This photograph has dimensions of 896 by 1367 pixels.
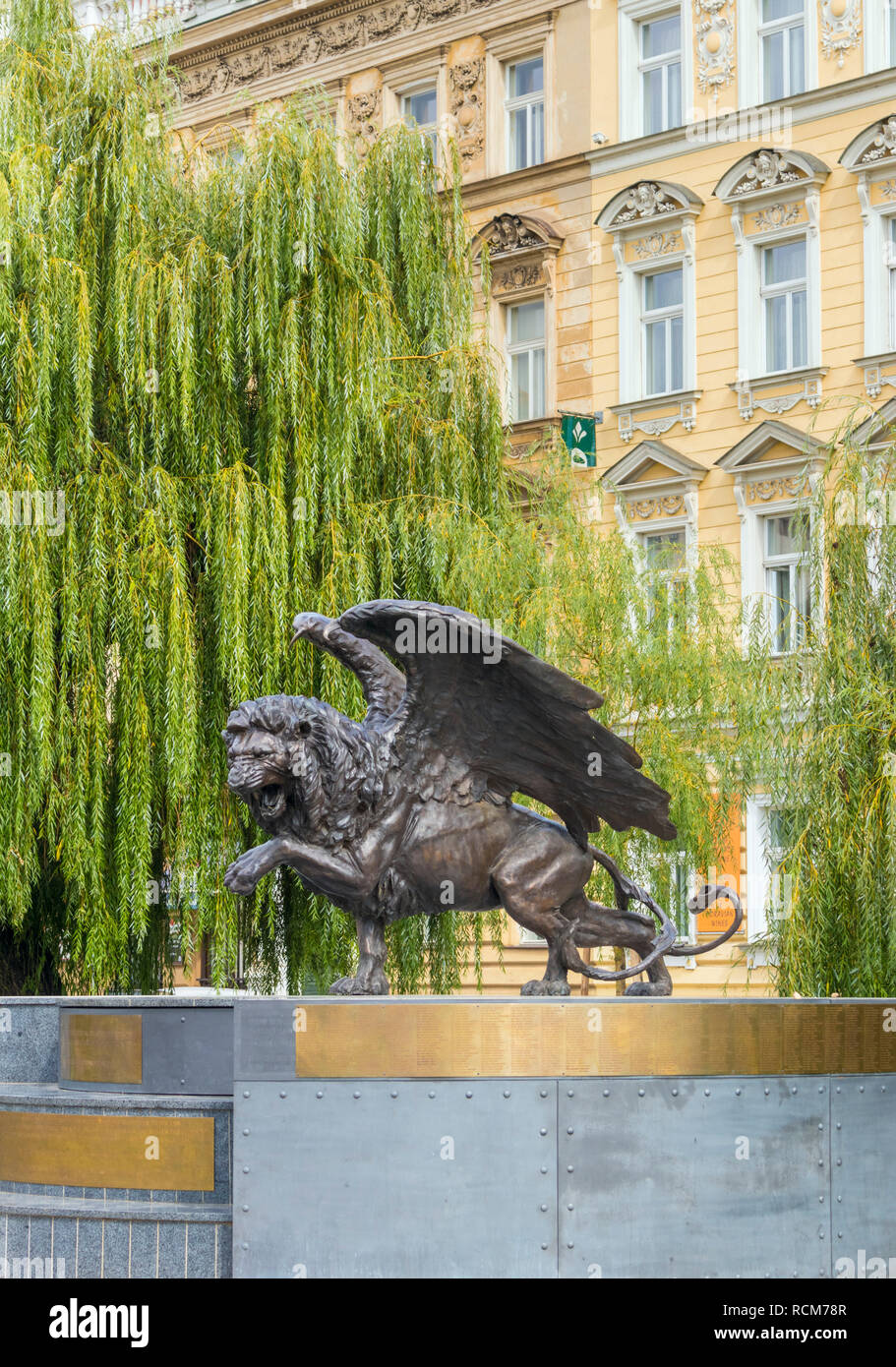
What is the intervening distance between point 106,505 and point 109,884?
2626 mm

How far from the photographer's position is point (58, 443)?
42.3ft

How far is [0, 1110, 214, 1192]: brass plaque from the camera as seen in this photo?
7738 mm

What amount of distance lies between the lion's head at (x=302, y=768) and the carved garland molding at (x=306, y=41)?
20416mm

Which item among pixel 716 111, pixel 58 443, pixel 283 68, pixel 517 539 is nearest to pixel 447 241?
pixel 517 539

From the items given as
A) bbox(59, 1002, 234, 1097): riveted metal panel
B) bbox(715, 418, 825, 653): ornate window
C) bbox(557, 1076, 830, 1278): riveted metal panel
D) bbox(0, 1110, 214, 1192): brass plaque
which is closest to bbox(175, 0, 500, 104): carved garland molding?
bbox(715, 418, 825, 653): ornate window

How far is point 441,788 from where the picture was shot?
8523mm

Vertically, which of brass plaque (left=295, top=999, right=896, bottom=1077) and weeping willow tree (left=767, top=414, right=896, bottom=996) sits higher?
weeping willow tree (left=767, top=414, right=896, bottom=996)

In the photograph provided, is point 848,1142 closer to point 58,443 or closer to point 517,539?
point 58,443

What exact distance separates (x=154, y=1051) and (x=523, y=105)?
2091cm

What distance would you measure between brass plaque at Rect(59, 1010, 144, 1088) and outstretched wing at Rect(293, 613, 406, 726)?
180 cm

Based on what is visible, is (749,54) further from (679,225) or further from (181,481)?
(181,481)

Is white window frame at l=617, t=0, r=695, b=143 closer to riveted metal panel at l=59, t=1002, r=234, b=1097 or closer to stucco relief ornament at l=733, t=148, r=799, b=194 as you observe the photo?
stucco relief ornament at l=733, t=148, r=799, b=194

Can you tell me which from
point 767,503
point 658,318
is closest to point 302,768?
point 767,503

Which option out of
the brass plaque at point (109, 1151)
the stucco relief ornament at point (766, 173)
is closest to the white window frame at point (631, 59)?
the stucco relief ornament at point (766, 173)
